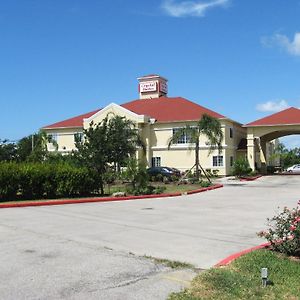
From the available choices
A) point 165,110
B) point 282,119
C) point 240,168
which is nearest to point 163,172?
point 240,168

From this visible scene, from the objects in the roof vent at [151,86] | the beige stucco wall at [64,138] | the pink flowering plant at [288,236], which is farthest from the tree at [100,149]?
the roof vent at [151,86]

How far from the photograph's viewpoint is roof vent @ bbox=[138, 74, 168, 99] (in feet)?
225

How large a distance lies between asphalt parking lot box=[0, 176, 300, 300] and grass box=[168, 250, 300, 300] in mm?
395

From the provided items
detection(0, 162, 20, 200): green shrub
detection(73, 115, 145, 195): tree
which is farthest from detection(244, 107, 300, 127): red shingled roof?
detection(0, 162, 20, 200): green shrub

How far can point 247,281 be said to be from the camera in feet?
23.0

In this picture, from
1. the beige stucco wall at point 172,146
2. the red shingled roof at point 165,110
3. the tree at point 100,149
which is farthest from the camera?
the red shingled roof at point 165,110

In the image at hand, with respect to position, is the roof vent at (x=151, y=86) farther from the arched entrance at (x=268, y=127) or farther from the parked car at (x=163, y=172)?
the parked car at (x=163, y=172)

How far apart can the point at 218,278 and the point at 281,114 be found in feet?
165

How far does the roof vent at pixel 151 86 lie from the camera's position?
68438 millimetres

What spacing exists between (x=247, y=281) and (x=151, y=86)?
62935 millimetres

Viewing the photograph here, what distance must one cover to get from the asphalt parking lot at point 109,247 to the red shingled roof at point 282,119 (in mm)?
36445

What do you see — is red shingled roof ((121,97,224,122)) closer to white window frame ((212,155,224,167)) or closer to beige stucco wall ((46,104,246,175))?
beige stucco wall ((46,104,246,175))

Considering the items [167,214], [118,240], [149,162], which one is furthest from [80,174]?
[149,162]

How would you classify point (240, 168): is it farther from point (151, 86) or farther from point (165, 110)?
point (151, 86)
